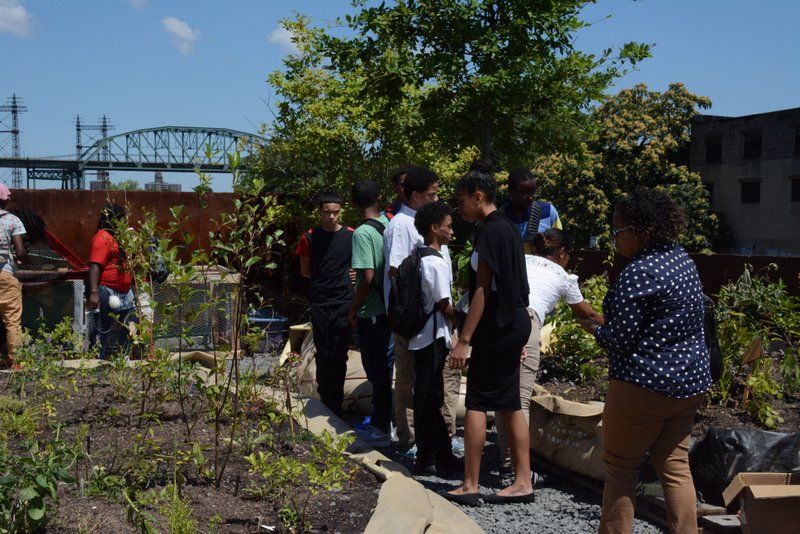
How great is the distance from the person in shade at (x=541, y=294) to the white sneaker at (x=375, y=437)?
0.98m

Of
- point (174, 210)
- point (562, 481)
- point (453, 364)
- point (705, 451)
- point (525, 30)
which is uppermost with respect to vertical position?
point (525, 30)

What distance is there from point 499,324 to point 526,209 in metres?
1.97

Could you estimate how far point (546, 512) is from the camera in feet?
15.1

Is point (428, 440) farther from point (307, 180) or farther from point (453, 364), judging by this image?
point (307, 180)

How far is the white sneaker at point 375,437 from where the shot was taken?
19.1 ft

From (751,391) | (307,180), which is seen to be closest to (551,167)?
(307,180)

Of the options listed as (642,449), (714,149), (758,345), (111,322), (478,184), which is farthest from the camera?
(714,149)

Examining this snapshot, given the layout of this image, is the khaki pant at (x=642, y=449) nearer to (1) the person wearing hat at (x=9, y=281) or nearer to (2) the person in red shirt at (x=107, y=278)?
(2) the person in red shirt at (x=107, y=278)

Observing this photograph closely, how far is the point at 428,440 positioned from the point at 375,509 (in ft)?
5.61

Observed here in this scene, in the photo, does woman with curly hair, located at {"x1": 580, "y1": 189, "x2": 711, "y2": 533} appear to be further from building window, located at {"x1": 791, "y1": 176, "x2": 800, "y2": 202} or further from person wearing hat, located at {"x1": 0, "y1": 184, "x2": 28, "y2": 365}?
building window, located at {"x1": 791, "y1": 176, "x2": 800, "y2": 202}

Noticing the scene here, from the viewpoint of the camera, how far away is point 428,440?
5.21 m

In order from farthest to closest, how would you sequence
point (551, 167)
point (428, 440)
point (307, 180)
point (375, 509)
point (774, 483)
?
1. point (551, 167)
2. point (307, 180)
3. point (428, 440)
4. point (774, 483)
5. point (375, 509)

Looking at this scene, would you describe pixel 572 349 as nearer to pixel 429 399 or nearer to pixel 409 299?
pixel 429 399

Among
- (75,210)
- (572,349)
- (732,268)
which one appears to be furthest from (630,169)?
(572,349)
